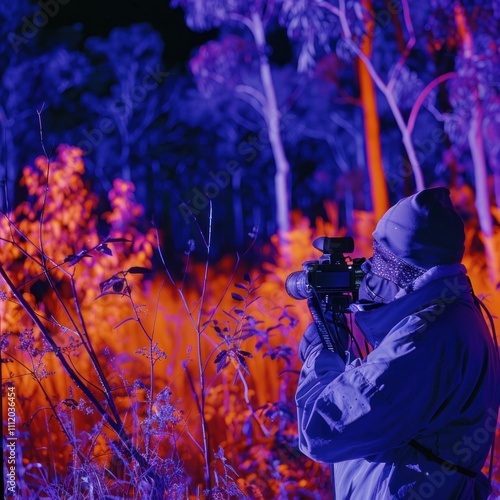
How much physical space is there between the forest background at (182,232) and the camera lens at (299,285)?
1.75ft

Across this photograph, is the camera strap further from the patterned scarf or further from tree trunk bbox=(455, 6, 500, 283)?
tree trunk bbox=(455, 6, 500, 283)

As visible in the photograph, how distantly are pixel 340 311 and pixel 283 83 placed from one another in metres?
10.1

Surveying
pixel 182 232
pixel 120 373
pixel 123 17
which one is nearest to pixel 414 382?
pixel 120 373

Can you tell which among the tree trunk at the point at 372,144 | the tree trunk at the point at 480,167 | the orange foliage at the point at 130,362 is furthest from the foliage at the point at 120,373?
the tree trunk at the point at 480,167

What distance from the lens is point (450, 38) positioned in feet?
16.1

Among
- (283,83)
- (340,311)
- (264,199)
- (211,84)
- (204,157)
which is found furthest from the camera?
(264,199)

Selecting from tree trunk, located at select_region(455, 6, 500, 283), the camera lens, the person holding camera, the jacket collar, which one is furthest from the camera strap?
tree trunk, located at select_region(455, 6, 500, 283)

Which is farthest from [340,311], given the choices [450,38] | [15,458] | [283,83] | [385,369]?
[283,83]

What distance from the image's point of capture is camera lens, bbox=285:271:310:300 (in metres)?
1.64

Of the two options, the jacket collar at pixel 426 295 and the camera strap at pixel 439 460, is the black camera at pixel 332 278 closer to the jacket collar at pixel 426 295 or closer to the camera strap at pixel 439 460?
the jacket collar at pixel 426 295

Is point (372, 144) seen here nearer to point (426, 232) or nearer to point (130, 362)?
point (130, 362)

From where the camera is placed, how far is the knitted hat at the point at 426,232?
4.31ft

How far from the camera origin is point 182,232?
677 centimetres

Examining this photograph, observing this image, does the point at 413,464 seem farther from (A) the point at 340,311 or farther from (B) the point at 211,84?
(B) the point at 211,84
